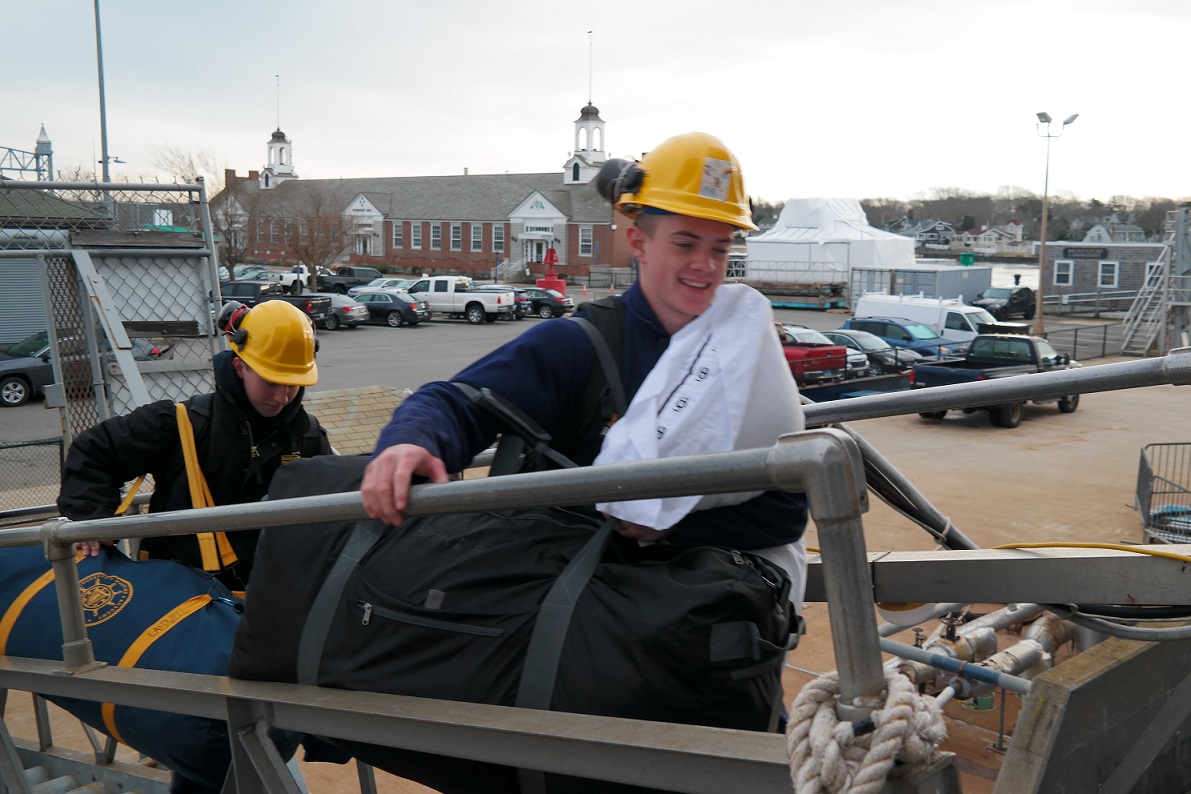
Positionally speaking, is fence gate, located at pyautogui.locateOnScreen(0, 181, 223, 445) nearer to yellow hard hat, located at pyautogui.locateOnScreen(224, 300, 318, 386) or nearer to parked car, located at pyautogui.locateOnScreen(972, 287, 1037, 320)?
yellow hard hat, located at pyautogui.locateOnScreen(224, 300, 318, 386)

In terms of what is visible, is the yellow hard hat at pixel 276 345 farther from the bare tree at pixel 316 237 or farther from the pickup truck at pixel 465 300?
the bare tree at pixel 316 237

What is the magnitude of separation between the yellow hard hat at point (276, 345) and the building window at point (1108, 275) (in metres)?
51.7

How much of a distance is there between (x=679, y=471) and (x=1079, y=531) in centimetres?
1222

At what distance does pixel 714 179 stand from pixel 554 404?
620 millimetres

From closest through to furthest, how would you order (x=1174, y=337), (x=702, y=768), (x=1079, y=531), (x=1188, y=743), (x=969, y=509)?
(x=702, y=768), (x=1188, y=743), (x=1079, y=531), (x=969, y=509), (x=1174, y=337)

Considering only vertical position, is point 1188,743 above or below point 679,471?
below

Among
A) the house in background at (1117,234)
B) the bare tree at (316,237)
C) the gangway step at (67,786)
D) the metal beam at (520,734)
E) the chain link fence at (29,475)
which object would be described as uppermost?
the house in background at (1117,234)

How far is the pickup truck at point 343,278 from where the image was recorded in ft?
171

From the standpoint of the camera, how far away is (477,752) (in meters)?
2.02

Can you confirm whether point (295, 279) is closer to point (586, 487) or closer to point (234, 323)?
point (234, 323)

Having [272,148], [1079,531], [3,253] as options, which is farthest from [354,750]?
[272,148]

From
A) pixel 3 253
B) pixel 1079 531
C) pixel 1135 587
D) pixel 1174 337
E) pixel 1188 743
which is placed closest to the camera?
pixel 1135 587

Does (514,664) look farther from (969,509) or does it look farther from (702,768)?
(969,509)

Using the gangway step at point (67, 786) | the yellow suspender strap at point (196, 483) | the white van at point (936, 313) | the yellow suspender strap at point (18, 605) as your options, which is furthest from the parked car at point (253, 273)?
the yellow suspender strap at point (18, 605)
